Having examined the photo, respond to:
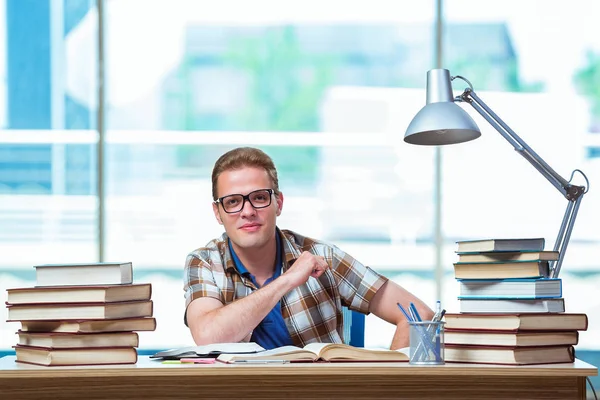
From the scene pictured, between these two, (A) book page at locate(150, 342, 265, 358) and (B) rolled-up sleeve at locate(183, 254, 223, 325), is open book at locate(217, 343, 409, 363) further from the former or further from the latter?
(B) rolled-up sleeve at locate(183, 254, 223, 325)

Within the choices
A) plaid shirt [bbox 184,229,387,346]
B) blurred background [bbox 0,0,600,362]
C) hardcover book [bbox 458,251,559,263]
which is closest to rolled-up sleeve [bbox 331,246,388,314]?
plaid shirt [bbox 184,229,387,346]

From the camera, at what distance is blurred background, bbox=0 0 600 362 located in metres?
4.57

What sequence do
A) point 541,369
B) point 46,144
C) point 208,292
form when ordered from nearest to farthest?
point 541,369
point 208,292
point 46,144

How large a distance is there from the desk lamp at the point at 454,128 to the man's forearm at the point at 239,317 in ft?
1.84

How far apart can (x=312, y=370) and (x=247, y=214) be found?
80 cm

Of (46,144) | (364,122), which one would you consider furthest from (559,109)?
(46,144)

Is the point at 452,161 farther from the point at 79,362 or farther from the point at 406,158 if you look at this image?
the point at 79,362

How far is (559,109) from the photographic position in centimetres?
462

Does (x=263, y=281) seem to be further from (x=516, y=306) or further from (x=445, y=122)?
(x=516, y=306)

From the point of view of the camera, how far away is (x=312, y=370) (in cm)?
178

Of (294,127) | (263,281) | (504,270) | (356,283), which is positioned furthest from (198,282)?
(294,127)

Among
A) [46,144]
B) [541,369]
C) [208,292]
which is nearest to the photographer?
[541,369]

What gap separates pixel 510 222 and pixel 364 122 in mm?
933

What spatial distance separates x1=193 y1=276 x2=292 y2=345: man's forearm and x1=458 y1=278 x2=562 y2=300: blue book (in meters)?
0.56
